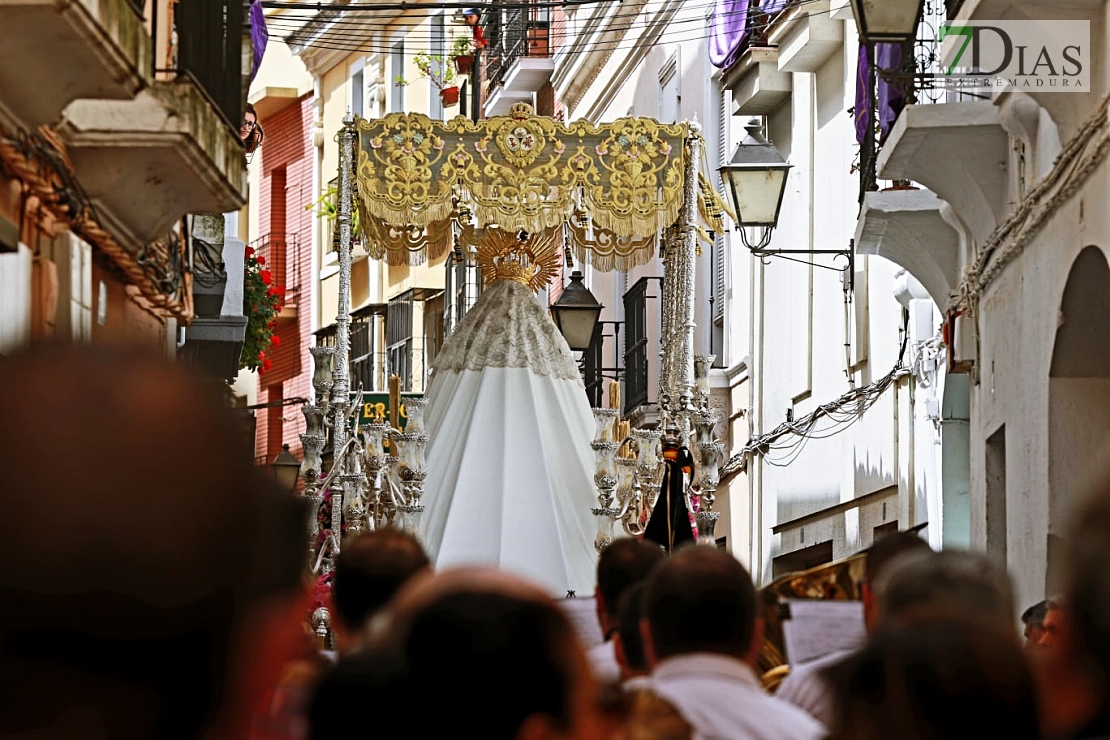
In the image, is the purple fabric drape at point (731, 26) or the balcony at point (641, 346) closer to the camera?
the purple fabric drape at point (731, 26)

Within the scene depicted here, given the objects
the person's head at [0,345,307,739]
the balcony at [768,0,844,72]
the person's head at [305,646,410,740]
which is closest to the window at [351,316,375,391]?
the balcony at [768,0,844,72]

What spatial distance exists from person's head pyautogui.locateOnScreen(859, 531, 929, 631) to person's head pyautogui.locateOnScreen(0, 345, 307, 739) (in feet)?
9.71

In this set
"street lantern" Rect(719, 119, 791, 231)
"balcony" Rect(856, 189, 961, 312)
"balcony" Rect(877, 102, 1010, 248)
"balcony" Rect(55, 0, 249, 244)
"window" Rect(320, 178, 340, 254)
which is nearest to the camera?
"balcony" Rect(55, 0, 249, 244)

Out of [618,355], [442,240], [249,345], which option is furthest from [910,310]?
[618,355]

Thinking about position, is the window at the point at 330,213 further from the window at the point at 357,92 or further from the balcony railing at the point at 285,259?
the window at the point at 357,92

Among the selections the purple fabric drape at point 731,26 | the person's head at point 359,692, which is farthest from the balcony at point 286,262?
the person's head at point 359,692

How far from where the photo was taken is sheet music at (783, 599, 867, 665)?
16.1 ft

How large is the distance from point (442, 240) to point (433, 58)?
656 inches

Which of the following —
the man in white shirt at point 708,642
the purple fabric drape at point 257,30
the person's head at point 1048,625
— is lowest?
the person's head at point 1048,625

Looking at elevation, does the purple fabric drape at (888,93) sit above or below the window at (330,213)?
below

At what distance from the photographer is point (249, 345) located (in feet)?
70.9

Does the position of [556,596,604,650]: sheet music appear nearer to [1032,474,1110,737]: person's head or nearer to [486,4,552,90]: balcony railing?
[1032,474,1110,737]: person's head

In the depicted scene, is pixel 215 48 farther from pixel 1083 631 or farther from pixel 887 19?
pixel 1083 631

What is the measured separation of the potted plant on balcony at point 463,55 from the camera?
29109mm
